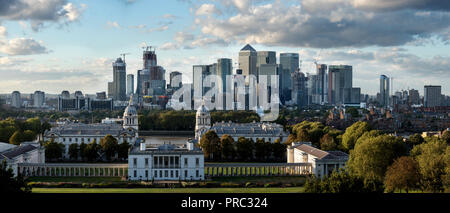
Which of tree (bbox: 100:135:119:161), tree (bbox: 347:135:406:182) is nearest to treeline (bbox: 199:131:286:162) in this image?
tree (bbox: 100:135:119:161)

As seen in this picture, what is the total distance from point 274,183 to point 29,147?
2972cm

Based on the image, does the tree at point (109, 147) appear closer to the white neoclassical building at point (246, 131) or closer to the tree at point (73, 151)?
the tree at point (73, 151)

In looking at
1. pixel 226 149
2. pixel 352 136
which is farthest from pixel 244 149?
pixel 352 136

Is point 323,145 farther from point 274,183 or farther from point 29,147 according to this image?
point 29,147

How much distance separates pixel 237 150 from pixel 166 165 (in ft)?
55.8

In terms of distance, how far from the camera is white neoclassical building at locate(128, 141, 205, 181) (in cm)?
5103

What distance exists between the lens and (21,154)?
54969mm

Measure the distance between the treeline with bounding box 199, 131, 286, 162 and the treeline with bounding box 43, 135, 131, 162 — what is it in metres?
10.7

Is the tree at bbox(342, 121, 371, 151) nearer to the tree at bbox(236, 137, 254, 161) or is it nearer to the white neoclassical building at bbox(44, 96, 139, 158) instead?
the tree at bbox(236, 137, 254, 161)

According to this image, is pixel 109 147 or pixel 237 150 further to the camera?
pixel 237 150

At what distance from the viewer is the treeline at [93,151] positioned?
64250 mm

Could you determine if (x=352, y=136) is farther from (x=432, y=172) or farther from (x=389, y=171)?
(x=432, y=172)
